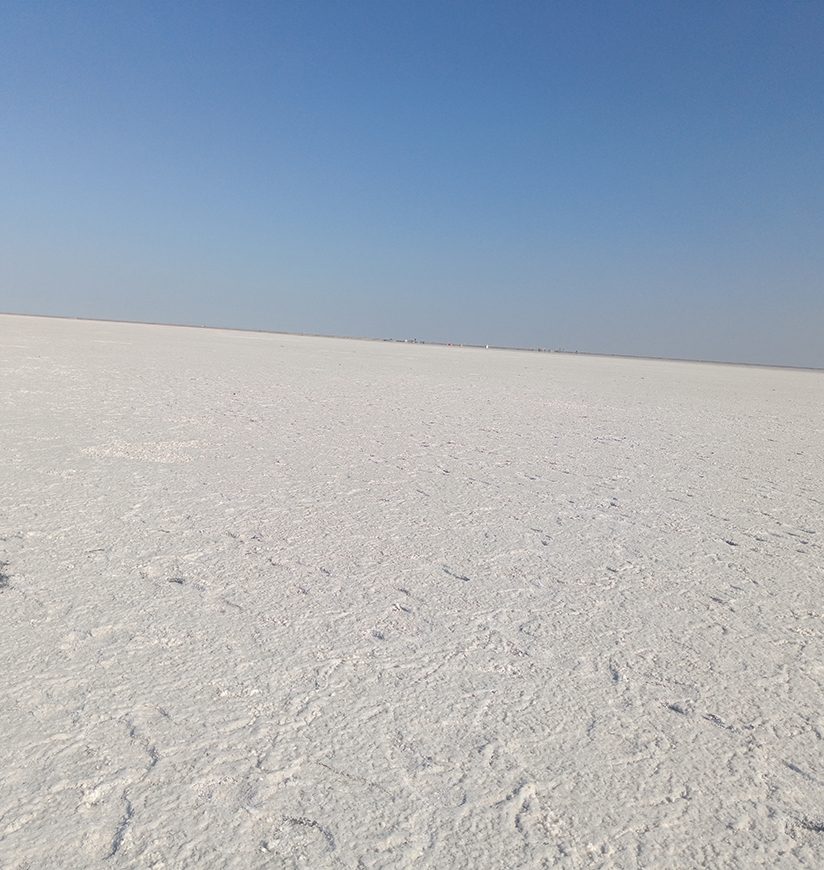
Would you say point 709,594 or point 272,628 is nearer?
point 272,628

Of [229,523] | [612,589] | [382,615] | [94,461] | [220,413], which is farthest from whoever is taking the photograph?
[220,413]

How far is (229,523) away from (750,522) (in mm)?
2679

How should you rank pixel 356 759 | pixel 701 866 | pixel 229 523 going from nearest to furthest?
1. pixel 701 866
2. pixel 356 759
3. pixel 229 523

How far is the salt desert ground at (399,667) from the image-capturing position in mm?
1260

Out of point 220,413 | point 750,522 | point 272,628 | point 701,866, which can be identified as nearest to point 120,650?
point 272,628

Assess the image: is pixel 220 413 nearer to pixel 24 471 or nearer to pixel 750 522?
pixel 24 471

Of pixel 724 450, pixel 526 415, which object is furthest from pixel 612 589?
pixel 526 415

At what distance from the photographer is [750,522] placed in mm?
3576

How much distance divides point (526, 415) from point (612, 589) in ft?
18.4

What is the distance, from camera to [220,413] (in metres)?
6.55

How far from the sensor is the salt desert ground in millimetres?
1260

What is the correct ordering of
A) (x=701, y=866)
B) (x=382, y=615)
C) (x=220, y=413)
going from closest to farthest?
(x=701, y=866), (x=382, y=615), (x=220, y=413)

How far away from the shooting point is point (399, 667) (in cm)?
184

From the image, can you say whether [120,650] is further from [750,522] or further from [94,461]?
[750,522]
